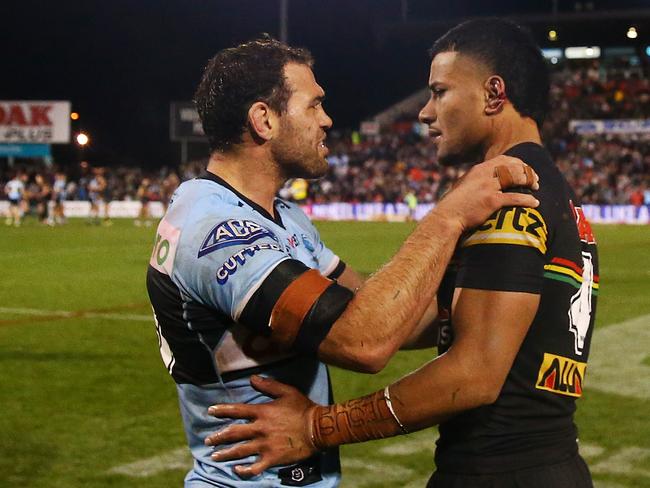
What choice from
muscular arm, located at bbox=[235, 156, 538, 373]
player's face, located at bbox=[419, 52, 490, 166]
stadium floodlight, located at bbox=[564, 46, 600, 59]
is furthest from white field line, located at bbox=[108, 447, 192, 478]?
stadium floodlight, located at bbox=[564, 46, 600, 59]

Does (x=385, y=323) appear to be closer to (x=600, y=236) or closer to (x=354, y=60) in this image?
(x=600, y=236)

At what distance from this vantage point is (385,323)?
2355mm

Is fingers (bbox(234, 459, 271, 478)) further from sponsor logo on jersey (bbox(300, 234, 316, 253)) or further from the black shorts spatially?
sponsor logo on jersey (bbox(300, 234, 316, 253))

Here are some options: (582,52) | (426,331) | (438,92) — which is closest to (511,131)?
(438,92)

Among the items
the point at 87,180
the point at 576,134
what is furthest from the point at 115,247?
the point at 576,134

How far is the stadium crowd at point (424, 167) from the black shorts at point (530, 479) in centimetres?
3291

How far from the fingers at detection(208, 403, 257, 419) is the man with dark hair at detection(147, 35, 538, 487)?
2.4 inches

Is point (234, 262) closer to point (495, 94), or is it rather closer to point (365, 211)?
point (495, 94)

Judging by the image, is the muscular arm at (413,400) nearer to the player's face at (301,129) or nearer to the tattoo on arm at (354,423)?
the tattoo on arm at (354,423)

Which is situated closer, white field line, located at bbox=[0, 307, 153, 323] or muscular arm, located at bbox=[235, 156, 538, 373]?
muscular arm, located at bbox=[235, 156, 538, 373]

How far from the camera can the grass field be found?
554cm

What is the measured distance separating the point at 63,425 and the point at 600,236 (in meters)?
21.7

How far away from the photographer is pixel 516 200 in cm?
236

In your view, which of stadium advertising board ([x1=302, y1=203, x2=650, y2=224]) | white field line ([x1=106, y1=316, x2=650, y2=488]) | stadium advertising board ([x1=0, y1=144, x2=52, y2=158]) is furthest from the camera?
stadium advertising board ([x1=0, y1=144, x2=52, y2=158])
